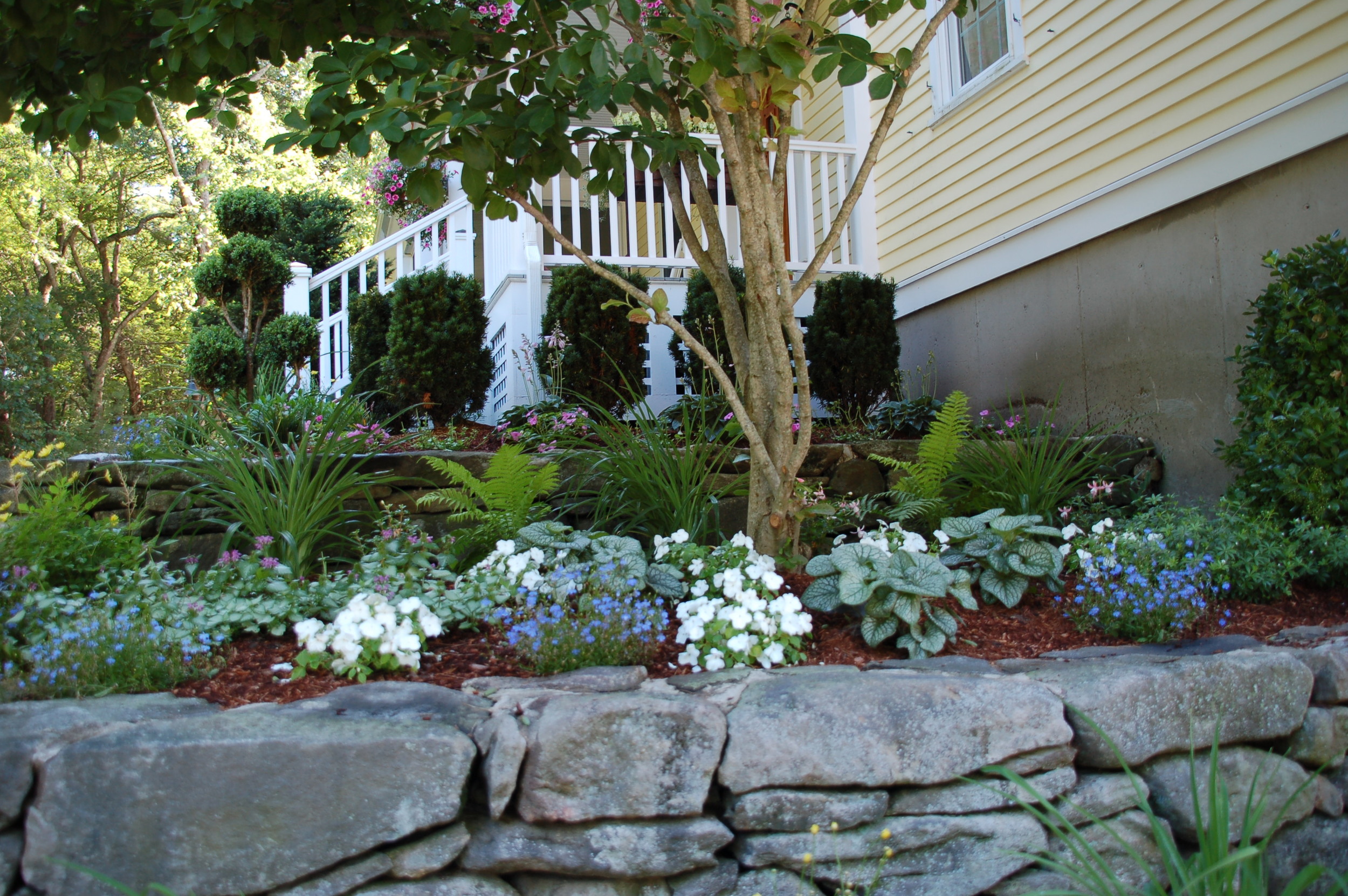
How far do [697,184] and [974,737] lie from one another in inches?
78.2

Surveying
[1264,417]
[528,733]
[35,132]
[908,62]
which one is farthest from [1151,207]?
[35,132]

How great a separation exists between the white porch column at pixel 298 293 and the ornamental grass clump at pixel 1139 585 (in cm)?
594

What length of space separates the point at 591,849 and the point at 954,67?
5.63 metres

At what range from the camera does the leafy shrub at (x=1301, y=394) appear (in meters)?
3.14

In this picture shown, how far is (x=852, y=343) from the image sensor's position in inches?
208

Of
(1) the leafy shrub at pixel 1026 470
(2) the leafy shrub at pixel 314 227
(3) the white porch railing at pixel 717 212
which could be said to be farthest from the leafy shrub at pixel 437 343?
(2) the leafy shrub at pixel 314 227

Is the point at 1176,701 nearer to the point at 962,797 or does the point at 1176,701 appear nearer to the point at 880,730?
the point at 962,797

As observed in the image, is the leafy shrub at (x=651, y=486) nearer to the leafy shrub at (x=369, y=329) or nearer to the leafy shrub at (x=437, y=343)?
the leafy shrub at (x=437, y=343)

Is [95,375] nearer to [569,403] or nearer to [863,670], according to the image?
[569,403]

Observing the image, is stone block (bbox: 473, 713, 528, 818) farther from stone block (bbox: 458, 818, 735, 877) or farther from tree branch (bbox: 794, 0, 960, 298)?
tree branch (bbox: 794, 0, 960, 298)

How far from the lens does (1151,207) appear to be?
14.7 feet

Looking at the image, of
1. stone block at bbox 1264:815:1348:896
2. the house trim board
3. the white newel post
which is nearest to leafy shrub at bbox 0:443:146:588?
stone block at bbox 1264:815:1348:896

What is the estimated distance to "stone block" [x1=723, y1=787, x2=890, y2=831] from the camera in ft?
6.48

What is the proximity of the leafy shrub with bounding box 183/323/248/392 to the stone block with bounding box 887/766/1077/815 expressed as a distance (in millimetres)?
6899
